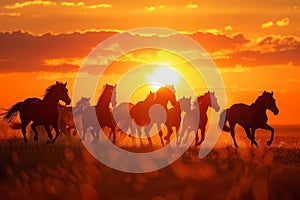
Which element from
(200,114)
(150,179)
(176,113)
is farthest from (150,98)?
(150,179)

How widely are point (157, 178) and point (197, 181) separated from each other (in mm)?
1342

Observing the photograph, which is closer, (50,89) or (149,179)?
(149,179)

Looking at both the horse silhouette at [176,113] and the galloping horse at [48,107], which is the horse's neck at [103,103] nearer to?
the galloping horse at [48,107]

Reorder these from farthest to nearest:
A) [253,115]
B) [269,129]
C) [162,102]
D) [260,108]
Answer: [253,115], [260,108], [162,102], [269,129]

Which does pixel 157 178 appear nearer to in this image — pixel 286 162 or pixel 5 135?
pixel 286 162

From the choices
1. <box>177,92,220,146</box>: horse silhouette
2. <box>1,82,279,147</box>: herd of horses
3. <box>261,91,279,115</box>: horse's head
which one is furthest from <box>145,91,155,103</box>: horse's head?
<box>261,91,279,115</box>: horse's head

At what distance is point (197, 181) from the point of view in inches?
649

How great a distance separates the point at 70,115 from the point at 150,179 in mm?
13328

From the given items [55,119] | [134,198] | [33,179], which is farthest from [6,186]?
[55,119]

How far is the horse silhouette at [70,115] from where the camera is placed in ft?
97.5

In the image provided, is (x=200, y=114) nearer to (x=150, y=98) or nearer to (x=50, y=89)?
(x=150, y=98)

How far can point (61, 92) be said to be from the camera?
2597 centimetres

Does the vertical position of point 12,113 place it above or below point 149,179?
above

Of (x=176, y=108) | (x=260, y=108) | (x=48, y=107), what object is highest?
(x=48, y=107)
